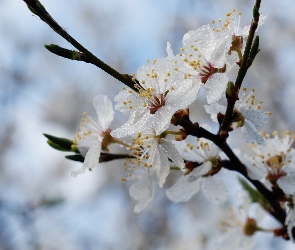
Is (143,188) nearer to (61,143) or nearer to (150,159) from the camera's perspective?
(150,159)

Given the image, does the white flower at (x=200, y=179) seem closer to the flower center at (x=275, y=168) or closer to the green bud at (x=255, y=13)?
the flower center at (x=275, y=168)

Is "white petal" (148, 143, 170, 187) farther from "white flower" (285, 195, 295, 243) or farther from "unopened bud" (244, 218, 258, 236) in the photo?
"unopened bud" (244, 218, 258, 236)

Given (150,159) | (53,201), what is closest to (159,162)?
(150,159)

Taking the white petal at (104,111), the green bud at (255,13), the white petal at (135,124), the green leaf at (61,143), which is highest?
the white petal at (104,111)

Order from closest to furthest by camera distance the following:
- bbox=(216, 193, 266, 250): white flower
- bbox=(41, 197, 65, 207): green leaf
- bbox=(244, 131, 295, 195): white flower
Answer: bbox=(244, 131, 295, 195): white flower → bbox=(216, 193, 266, 250): white flower → bbox=(41, 197, 65, 207): green leaf

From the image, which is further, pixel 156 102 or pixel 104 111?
pixel 104 111

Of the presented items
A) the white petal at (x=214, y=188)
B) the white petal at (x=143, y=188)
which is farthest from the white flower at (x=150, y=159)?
the white petal at (x=214, y=188)

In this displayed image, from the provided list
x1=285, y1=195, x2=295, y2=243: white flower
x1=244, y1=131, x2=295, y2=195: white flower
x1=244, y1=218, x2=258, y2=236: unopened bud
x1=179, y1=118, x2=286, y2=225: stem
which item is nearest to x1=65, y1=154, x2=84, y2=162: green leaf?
x1=179, y1=118, x2=286, y2=225: stem
